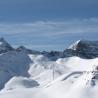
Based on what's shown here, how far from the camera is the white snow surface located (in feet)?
171

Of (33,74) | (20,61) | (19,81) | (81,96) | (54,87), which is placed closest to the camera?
(81,96)

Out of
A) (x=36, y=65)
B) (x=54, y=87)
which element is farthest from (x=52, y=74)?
(x=54, y=87)

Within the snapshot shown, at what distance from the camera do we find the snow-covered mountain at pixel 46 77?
52.0 metres

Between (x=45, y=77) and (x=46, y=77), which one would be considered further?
(x=45, y=77)

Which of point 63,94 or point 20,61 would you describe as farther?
point 20,61

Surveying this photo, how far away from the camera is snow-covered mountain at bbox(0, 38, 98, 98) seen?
5203cm

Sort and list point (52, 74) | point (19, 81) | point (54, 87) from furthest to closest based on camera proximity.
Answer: point (52, 74)
point (19, 81)
point (54, 87)

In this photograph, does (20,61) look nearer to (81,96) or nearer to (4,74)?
(4,74)

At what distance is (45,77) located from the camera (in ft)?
465

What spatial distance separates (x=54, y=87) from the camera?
180 feet

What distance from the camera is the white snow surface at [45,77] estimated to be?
5203cm

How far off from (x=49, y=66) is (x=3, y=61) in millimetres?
16144

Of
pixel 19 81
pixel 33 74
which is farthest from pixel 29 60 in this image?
pixel 19 81

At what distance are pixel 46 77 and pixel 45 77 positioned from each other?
0.58 meters
